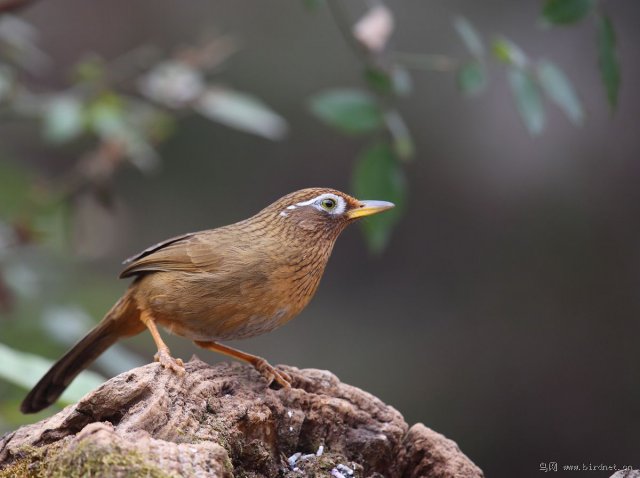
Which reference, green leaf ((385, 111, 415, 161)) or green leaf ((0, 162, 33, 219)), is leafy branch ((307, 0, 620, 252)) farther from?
green leaf ((0, 162, 33, 219))

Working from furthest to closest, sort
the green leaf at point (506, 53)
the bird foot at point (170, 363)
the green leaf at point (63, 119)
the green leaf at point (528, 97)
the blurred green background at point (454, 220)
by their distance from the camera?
the blurred green background at point (454, 220)
the green leaf at point (63, 119)
the green leaf at point (528, 97)
the green leaf at point (506, 53)
the bird foot at point (170, 363)

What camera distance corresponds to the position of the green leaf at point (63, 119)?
532 cm

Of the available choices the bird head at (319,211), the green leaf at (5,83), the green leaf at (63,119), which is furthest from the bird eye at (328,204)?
the green leaf at (5,83)

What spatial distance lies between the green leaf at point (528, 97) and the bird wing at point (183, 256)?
1.58m

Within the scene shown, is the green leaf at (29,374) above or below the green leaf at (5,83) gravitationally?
below

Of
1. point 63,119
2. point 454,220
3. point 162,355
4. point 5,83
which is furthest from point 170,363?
point 454,220

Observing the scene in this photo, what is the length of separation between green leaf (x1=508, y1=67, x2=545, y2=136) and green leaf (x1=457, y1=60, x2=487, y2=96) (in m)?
0.14

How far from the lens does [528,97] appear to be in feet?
14.2

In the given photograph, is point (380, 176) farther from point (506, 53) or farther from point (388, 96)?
point (506, 53)

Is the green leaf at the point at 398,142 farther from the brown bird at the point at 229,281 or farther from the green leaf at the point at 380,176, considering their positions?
the brown bird at the point at 229,281

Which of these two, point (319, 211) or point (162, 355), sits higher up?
point (319, 211)

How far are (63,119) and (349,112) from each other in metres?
1.91

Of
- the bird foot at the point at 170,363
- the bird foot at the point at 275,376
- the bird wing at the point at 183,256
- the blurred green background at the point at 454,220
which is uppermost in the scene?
the blurred green background at the point at 454,220

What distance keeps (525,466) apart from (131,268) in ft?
18.4
